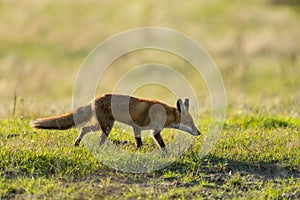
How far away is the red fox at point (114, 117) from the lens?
8422 mm

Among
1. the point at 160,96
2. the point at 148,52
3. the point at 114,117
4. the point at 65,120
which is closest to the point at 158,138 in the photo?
the point at 114,117

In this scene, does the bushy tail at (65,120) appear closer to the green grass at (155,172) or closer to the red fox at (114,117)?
the red fox at (114,117)

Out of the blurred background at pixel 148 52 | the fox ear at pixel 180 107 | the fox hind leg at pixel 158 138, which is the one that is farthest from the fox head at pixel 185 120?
the blurred background at pixel 148 52

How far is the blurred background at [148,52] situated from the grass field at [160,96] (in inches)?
2.0

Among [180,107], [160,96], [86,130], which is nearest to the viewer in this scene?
[86,130]

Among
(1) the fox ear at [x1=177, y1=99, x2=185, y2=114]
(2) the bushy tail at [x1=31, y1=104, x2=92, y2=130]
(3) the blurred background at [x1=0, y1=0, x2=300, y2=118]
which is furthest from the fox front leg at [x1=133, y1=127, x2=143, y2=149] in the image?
(3) the blurred background at [x1=0, y1=0, x2=300, y2=118]

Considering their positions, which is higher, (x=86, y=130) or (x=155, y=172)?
(x=86, y=130)

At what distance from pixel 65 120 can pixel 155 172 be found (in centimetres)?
181

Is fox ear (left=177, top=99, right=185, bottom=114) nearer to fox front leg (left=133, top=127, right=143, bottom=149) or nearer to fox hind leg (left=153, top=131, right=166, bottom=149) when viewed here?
fox hind leg (left=153, top=131, right=166, bottom=149)

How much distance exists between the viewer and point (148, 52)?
23.4m

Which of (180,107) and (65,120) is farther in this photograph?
(180,107)

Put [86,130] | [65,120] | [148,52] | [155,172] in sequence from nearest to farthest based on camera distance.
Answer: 1. [155,172]
2. [65,120]
3. [86,130]
4. [148,52]

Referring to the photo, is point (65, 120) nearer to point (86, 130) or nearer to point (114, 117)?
point (86, 130)

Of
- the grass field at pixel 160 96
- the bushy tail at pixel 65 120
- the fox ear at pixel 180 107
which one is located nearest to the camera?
the grass field at pixel 160 96
